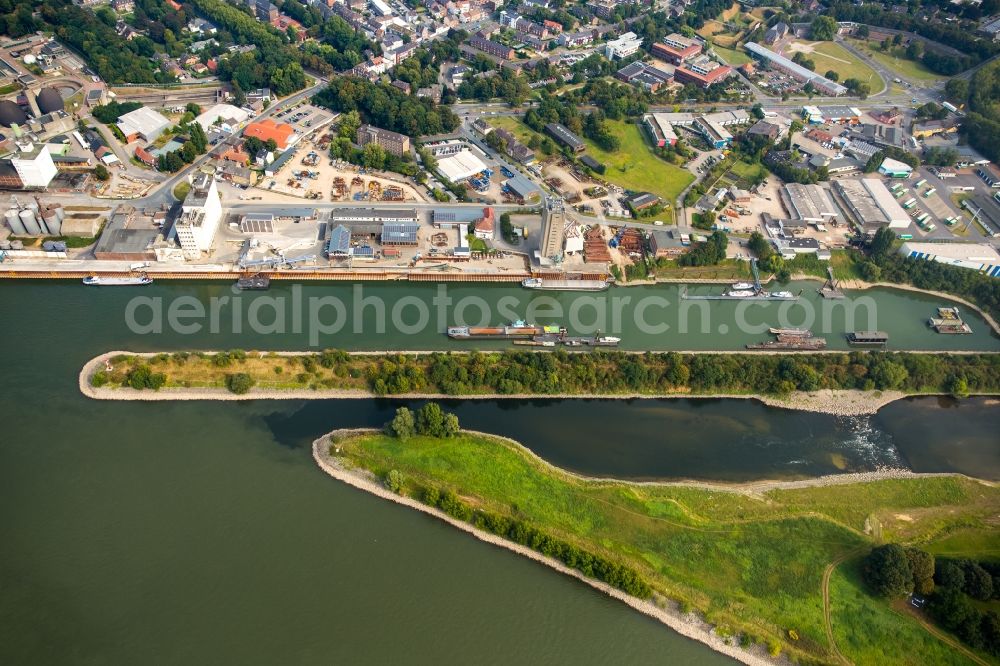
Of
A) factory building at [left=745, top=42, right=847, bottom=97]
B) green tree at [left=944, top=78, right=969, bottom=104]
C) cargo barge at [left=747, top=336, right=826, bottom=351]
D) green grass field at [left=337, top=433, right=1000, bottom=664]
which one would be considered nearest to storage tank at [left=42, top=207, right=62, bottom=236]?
green grass field at [left=337, top=433, right=1000, bottom=664]

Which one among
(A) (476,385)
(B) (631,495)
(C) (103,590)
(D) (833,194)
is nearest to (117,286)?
(C) (103,590)

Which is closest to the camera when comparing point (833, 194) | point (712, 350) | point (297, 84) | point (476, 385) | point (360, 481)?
point (360, 481)

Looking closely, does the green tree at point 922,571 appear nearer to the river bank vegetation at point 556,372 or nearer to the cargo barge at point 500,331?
the river bank vegetation at point 556,372

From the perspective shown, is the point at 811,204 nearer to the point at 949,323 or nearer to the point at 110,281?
the point at 949,323

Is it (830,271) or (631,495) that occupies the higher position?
(830,271)

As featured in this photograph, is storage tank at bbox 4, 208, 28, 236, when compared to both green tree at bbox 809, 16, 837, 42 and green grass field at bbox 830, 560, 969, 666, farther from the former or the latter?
green tree at bbox 809, 16, 837, 42

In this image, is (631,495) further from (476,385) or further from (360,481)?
(360,481)

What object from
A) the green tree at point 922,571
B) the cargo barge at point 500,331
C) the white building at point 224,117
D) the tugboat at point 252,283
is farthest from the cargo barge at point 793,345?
the white building at point 224,117
